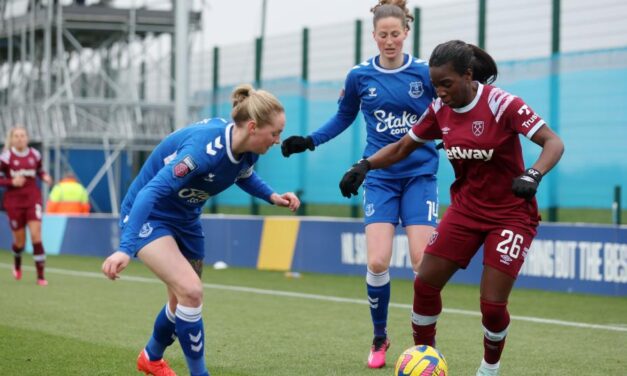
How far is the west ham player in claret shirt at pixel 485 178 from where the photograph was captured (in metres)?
6.43

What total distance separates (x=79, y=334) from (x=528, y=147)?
791cm

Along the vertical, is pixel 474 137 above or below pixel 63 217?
above

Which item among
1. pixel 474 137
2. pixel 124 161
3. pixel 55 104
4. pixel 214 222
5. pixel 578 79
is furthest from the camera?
pixel 124 161

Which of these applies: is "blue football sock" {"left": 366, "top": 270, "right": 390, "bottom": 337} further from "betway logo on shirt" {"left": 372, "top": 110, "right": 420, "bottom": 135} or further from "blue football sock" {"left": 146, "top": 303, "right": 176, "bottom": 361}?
"blue football sock" {"left": 146, "top": 303, "right": 176, "bottom": 361}

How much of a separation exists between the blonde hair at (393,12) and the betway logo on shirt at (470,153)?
1.80 m

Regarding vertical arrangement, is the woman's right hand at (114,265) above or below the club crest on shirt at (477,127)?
below

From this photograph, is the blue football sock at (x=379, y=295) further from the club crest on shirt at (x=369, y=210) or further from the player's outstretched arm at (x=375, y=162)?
the player's outstretched arm at (x=375, y=162)

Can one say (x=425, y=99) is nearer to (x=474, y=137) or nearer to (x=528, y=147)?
(x=474, y=137)

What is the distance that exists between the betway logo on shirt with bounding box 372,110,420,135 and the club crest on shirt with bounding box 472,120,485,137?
174cm

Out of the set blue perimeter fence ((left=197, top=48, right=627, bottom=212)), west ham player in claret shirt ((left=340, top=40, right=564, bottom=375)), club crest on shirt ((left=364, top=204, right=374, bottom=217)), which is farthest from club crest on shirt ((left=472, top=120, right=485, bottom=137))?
blue perimeter fence ((left=197, top=48, right=627, bottom=212))

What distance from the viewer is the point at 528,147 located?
1564cm

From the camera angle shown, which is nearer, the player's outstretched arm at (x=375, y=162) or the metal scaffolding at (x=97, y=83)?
the player's outstretched arm at (x=375, y=162)

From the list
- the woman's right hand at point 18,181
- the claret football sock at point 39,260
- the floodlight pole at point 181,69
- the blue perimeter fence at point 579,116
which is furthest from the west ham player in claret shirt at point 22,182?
the blue perimeter fence at point 579,116

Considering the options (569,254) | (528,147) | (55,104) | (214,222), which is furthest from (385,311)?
(55,104)
